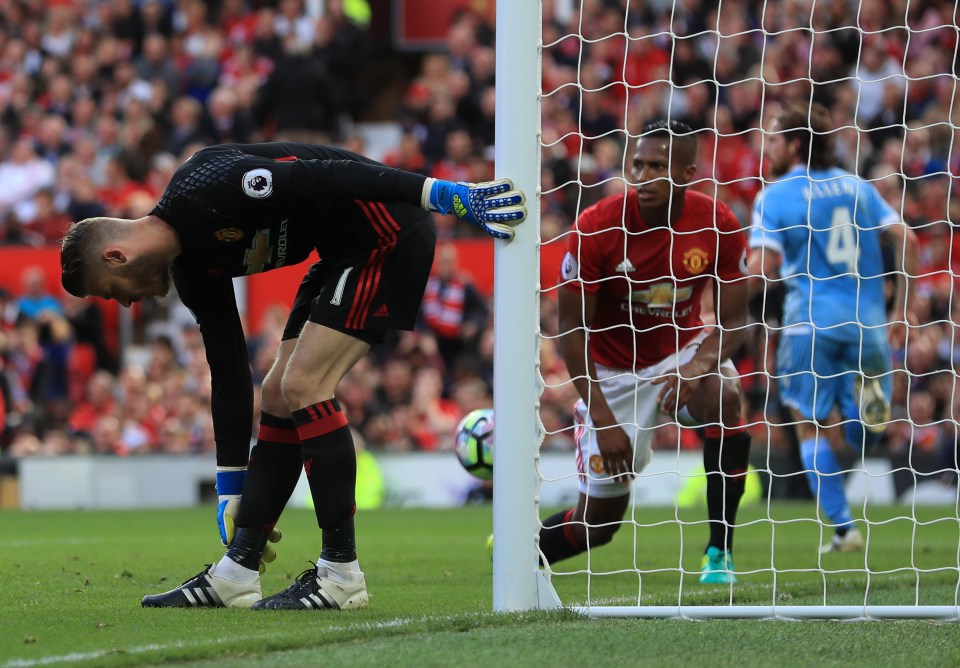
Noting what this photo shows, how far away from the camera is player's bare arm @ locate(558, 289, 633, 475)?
580cm

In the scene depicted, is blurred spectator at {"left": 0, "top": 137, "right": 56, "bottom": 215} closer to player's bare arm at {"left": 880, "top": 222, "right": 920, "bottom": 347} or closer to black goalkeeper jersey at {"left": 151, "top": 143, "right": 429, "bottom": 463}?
player's bare arm at {"left": 880, "top": 222, "right": 920, "bottom": 347}

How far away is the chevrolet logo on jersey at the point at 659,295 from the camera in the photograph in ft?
20.2

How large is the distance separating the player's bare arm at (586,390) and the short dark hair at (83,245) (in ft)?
6.42

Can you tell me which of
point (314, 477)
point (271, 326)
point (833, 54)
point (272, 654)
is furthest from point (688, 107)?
point (272, 654)

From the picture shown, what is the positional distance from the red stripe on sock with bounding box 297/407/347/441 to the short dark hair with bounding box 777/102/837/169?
10.5ft

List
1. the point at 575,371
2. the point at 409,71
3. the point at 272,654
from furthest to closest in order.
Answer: the point at 409,71 → the point at 575,371 → the point at 272,654

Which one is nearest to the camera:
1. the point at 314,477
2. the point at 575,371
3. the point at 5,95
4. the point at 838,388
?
the point at 314,477

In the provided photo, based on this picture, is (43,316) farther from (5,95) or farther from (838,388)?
(838,388)

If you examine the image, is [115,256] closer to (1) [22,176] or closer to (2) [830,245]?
(2) [830,245]

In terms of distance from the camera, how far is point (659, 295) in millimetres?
6184

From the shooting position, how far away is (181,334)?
1559 centimetres

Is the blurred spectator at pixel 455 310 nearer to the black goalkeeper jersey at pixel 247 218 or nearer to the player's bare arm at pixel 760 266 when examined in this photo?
the player's bare arm at pixel 760 266

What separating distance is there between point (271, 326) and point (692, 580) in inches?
338

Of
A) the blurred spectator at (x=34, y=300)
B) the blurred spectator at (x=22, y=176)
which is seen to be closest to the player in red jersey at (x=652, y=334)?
the blurred spectator at (x=34, y=300)
